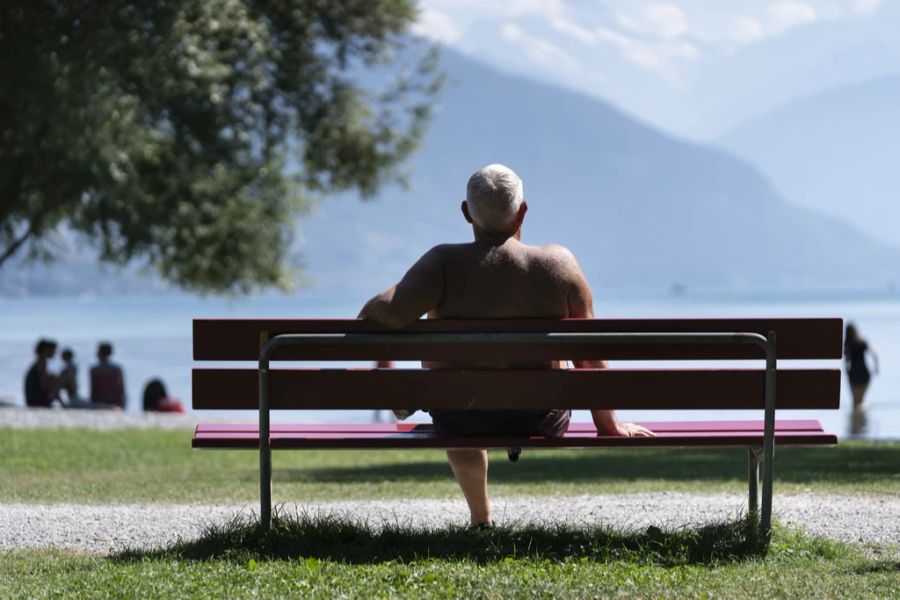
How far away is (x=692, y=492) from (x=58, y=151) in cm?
1424

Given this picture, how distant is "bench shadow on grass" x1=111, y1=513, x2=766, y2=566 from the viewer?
5.59 metres

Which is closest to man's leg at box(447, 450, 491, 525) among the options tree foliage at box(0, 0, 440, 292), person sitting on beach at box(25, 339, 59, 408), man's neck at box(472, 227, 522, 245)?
man's neck at box(472, 227, 522, 245)

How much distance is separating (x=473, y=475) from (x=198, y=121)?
18.2 meters

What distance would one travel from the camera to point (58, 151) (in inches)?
814

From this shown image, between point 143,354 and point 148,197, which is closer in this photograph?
point 148,197

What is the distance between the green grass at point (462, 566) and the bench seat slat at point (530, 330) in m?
0.75

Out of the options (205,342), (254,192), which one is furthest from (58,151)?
(205,342)

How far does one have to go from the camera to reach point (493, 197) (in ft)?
19.6

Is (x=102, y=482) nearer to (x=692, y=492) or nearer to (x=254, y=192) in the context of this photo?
A: (x=692, y=492)

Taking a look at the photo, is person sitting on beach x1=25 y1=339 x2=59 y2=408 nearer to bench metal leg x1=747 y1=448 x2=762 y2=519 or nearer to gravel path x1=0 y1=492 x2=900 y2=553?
gravel path x1=0 y1=492 x2=900 y2=553

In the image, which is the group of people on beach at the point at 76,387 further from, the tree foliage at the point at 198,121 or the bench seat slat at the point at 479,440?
the bench seat slat at the point at 479,440

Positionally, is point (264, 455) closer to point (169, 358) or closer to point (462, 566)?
point (462, 566)

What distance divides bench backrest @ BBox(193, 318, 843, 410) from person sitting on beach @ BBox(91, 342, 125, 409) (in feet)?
58.8

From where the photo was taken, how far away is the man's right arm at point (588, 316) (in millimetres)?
5922
